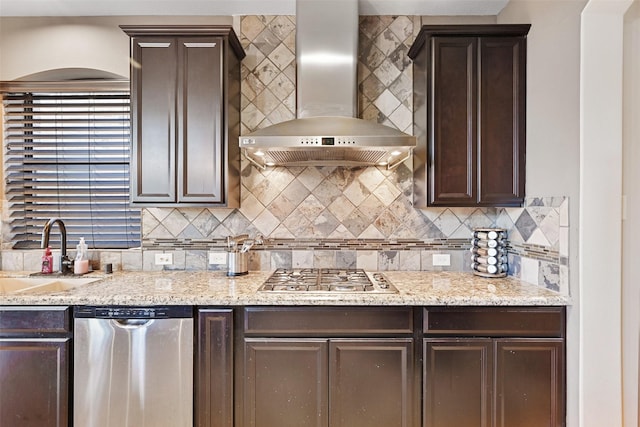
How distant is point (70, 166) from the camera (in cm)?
240

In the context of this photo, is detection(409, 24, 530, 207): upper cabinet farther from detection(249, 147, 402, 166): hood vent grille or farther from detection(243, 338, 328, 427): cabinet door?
detection(243, 338, 328, 427): cabinet door

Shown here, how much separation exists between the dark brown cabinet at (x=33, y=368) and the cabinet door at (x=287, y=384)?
0.91 meters

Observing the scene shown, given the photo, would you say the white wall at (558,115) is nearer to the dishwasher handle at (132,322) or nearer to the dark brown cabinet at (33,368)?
the dishwasher handle at (132,322)

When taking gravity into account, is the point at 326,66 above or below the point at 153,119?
above

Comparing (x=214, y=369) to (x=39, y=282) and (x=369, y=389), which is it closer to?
(x=369, y=389)

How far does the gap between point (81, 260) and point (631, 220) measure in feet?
10.3

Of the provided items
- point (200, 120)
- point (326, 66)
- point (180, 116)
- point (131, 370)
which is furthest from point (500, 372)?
point (180, 116)

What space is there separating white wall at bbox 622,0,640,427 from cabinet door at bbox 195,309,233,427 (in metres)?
1.89

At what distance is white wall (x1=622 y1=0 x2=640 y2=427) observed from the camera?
1.52 metres

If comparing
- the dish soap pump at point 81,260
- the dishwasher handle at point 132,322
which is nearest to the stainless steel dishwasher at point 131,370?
the dishwasher handle at point 132,322

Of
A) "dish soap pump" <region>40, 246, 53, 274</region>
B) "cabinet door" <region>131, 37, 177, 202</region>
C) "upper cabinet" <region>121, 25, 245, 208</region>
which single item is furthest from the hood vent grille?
"dish soap pump" <region>40, 246, 53, 274</region>

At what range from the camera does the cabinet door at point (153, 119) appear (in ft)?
6.57

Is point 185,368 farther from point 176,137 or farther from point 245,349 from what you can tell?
point 176,137

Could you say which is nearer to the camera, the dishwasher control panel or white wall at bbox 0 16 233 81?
the dishwasher control panel
